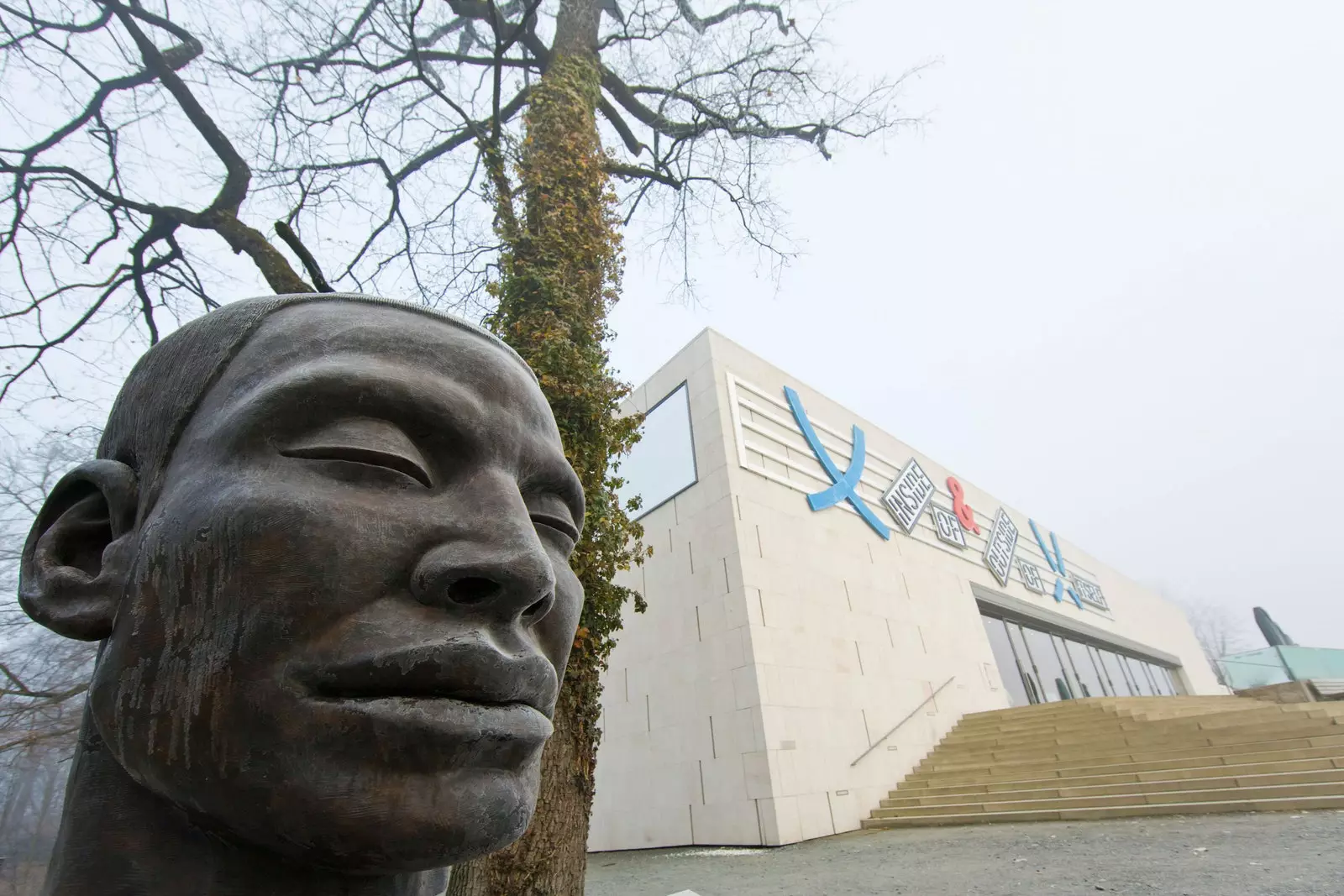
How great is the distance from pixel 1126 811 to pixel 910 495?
6.59 meters

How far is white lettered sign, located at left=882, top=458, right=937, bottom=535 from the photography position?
1165cm

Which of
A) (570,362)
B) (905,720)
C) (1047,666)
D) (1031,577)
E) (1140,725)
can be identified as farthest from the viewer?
(1031,577)

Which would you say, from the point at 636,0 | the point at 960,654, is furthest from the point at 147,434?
the point at 960,654

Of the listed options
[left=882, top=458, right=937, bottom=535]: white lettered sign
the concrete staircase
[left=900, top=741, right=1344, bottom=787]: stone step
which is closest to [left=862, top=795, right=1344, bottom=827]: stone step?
the concrete staircase

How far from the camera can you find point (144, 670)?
884 mm

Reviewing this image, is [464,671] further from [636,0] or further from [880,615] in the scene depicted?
[880,615]

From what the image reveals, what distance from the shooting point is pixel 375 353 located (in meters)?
1.12

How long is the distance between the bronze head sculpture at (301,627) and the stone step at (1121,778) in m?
8.48

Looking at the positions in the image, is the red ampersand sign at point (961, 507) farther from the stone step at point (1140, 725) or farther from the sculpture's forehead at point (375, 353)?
the sculpture's forehead at point (375, 353)

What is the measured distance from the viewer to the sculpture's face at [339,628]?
811 millimetres

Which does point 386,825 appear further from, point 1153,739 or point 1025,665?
point 1025,665

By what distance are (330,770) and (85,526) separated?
70cm

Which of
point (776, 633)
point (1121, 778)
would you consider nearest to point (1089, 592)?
point (1121, 778)

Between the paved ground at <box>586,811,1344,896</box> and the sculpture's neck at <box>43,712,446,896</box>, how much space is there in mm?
4624
